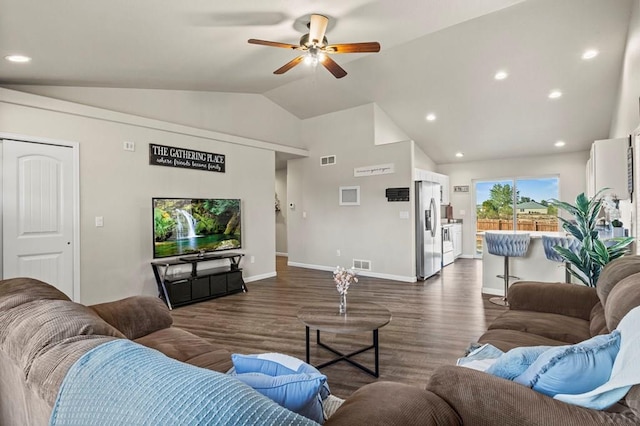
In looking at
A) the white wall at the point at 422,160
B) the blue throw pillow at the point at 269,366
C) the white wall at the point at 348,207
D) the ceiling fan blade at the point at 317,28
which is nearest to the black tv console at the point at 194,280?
the white wall at the point at 348,207

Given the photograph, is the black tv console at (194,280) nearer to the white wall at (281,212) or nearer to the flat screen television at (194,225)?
the flat screen television at (194,225)

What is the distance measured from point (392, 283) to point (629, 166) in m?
3.48

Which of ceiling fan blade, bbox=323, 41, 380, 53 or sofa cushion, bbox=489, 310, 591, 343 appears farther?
ceiling fan blade, bbox=323, 41, 380, 53

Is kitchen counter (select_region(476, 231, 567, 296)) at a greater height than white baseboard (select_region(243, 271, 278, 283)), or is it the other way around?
kitchen counter (select_region(476, 231, 567, 296))

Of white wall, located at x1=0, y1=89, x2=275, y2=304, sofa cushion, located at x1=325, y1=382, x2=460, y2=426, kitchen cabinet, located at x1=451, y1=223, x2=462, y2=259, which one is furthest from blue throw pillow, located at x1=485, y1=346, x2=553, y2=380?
kitchen cabinet, located at x1=451, y1=223, x2=462, y2=259

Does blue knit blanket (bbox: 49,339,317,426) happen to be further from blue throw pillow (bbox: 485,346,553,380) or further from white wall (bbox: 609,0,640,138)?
white wall (bbox: 609,0,640,138)

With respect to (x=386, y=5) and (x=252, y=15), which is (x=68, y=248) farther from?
(x=386, y=5)

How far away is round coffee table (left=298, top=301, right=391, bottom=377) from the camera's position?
2387 mm

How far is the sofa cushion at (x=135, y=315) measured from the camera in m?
2.05

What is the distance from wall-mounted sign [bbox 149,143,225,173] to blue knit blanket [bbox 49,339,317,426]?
4.26 meters

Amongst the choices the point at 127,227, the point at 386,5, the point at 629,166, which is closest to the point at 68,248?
the point at 127,227

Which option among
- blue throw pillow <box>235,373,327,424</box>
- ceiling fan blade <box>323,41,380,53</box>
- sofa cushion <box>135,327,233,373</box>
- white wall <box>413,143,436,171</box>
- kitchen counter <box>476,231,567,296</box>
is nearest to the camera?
blue throw pillow <box>235,373,327,424</box>

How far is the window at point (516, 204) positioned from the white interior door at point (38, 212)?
8484 millimetres

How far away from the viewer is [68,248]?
12.5 ft
